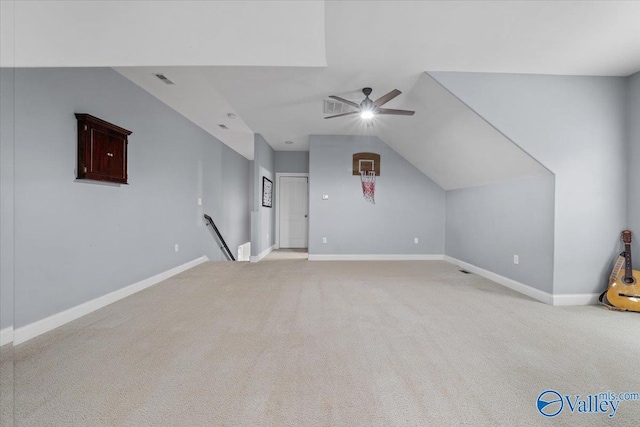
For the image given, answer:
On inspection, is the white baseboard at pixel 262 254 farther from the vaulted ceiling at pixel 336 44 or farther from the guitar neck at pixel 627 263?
the guitar neck at pixel 627 263

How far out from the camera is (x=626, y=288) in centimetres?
284

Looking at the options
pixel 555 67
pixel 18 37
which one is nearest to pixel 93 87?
pixel 18 37

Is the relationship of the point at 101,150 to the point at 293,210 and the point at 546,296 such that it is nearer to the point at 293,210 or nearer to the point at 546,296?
the point at 293,210

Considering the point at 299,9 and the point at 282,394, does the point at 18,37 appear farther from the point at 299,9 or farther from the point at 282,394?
the point at 282,394

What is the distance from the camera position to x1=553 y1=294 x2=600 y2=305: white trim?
9.92ft

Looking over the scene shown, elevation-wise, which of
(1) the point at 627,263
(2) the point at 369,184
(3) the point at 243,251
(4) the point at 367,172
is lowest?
(3) the point at 243,251

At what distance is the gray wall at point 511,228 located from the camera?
3.14 metres

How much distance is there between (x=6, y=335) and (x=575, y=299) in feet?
17.1

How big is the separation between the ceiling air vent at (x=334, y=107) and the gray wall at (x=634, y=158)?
10.2 ft

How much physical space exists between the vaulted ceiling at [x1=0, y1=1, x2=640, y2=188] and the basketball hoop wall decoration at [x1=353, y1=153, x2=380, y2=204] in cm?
209

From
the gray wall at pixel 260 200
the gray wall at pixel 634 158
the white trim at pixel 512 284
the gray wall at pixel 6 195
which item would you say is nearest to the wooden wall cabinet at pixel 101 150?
the gray wall at pixel 6 195

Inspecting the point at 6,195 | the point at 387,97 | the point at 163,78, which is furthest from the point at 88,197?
the point at 387,97

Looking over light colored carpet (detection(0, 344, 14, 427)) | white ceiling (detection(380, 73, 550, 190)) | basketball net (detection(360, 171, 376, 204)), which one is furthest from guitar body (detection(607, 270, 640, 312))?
light colored carpet (detection(0, 344, 14, 427))

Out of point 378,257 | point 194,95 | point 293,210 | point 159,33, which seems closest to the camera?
point 159,33
